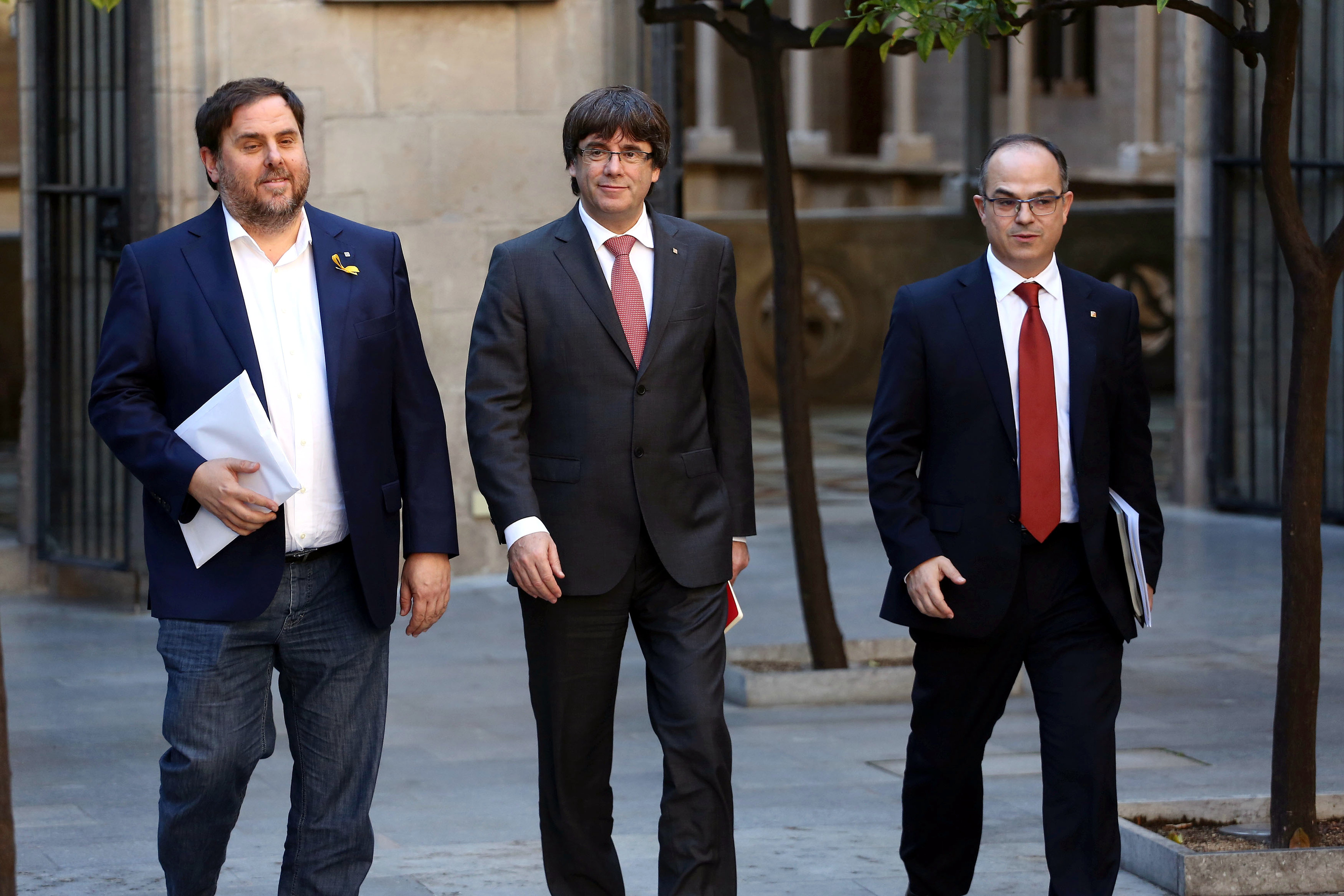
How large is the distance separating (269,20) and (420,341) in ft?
22.5

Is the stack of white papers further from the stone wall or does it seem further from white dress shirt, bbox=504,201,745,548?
the stone wall

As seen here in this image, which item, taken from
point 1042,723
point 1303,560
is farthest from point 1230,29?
point 1042,723

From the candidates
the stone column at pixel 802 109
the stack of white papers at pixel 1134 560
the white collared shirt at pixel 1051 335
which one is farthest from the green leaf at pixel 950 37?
the stone column at pixel 802 109

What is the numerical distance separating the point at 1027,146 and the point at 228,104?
180 cm

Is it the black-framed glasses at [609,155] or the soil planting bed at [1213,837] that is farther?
the soil planting bed at [1213,837]

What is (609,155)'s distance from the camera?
450 cm

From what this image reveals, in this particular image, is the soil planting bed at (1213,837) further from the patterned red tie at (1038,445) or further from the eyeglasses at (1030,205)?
the eyeglasses at (1030,205)

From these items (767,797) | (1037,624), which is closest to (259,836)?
(767,797)

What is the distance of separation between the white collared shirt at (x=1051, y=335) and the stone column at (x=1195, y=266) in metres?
9.73

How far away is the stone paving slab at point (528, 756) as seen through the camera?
5531 mm

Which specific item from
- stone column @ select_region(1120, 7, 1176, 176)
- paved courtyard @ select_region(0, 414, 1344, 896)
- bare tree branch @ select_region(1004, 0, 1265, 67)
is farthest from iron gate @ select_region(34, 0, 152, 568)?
stone column @ select_region(1120, 7, 1176, 176)

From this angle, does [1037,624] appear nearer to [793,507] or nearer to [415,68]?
[793,507]

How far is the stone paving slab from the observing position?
5531 mm

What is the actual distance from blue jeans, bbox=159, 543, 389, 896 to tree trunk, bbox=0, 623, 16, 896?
60cm
